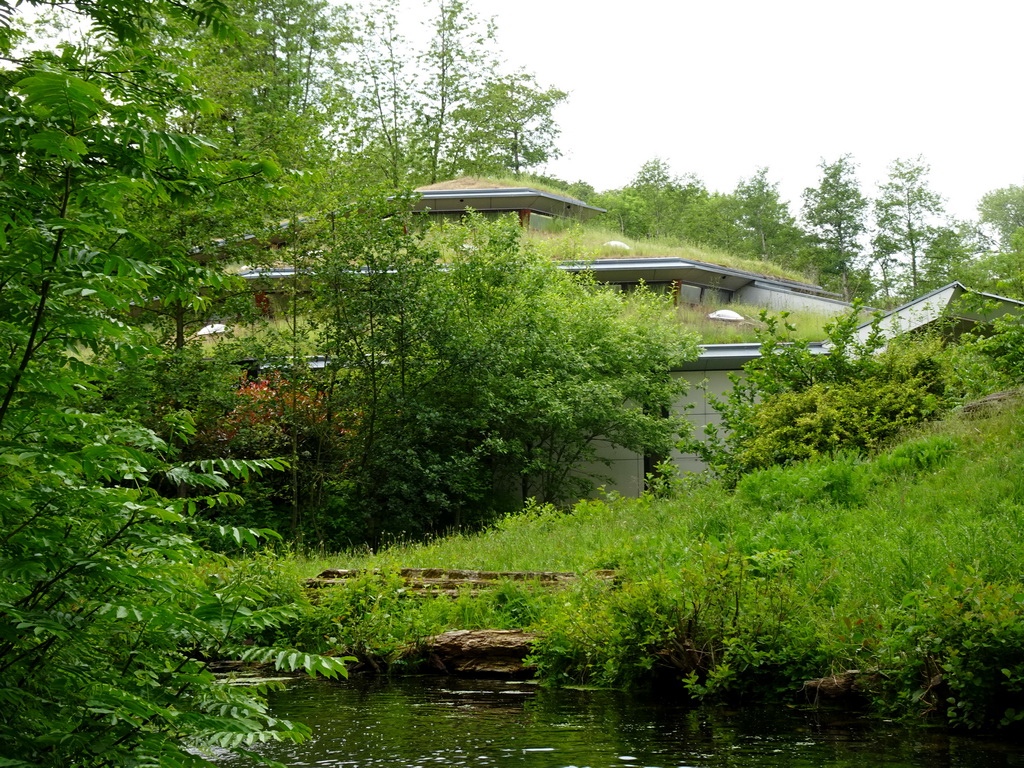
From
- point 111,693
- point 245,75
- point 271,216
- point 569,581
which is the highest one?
point 245,75

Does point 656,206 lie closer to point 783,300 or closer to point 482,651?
point 783,300

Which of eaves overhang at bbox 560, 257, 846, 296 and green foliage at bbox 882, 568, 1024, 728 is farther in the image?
eaves overhang at bbox 560, 257, 846, 296

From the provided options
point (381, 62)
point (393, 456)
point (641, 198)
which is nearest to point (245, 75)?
point (393, 456)

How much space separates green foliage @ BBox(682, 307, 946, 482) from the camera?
14.1 meters

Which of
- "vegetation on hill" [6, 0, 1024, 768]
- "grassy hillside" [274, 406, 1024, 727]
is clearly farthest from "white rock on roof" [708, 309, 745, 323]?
"grassy hillside" [274, 406, 1024, 727]

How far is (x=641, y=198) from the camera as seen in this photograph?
5638 centimetres

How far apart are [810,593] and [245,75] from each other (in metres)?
16.7

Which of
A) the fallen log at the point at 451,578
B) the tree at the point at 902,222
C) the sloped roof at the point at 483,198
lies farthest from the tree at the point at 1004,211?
the fallen log at the point at 451,578

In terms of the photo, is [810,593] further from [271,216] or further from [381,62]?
[381,62]

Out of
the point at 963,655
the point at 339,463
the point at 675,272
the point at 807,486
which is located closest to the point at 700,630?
the point at 963,655

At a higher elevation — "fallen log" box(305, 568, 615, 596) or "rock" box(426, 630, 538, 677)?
"fallen log" box(305, 568, 615, 596)

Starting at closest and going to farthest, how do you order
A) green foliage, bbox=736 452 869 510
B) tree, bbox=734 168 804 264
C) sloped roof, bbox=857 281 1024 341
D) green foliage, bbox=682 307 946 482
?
1. green foliage, bbox=736 452 869 510
2. green foliage, bbox=682 307 946 482
3. sloped roof, bbox=857 281 1024 341
4. tree, bbox=734 168 804 264

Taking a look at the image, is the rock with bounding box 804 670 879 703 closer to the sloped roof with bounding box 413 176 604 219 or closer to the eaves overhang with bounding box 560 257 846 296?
the eaves overhang with bounding box 560 257 846 296

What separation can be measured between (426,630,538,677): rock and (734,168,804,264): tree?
4597 centimetres
